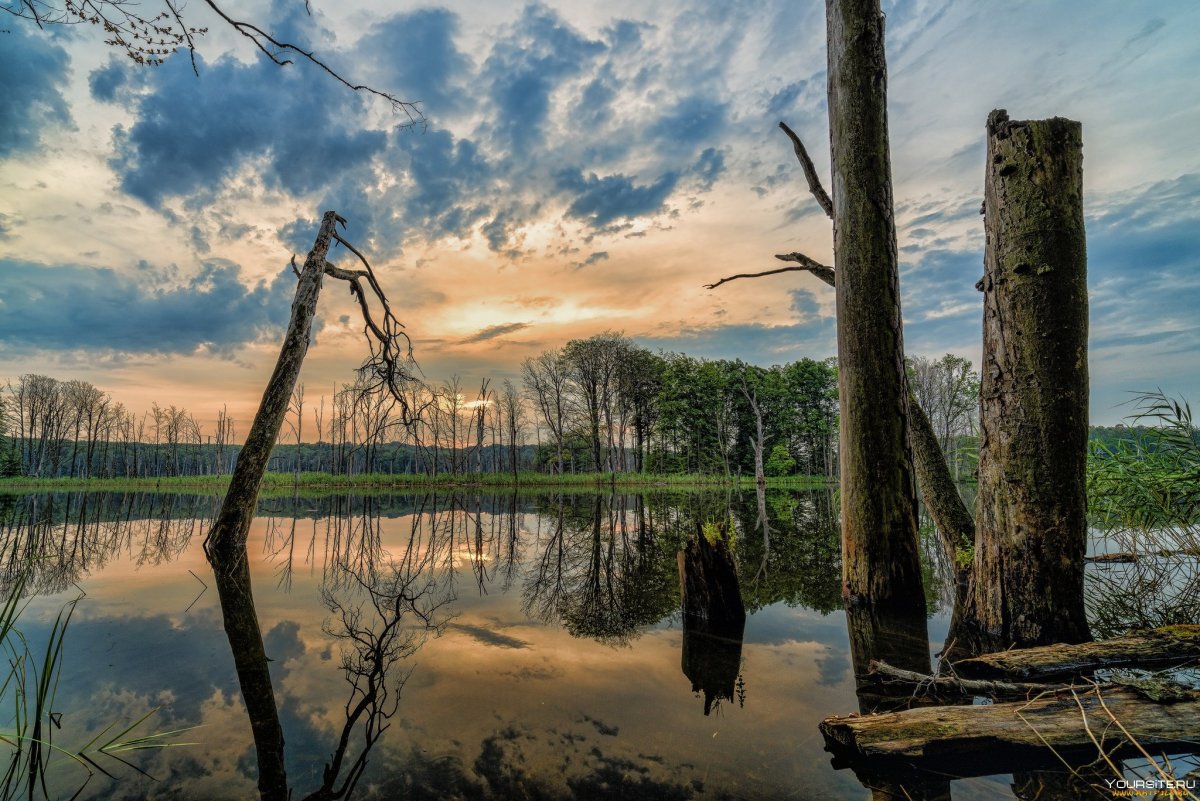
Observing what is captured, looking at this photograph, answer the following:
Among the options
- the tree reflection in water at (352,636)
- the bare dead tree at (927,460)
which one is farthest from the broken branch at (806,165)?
the tree reflection in water at (352,636)

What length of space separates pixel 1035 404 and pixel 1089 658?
1.62 meters

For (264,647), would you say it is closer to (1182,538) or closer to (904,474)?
(904,474)

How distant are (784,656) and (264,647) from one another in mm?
3765

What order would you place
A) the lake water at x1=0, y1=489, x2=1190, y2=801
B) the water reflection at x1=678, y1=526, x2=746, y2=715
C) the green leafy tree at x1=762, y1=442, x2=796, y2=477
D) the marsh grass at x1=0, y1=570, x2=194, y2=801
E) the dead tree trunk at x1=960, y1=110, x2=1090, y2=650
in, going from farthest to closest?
1. the green leafy tree at x1=762, y1=442, x2=796, y2=477
2. the water reflection at x1=678, y1=526, x2=746, y2=715
3. the dead tree trunk at x1=960, y1=110, x2=1090, y2=650
4. the lake water at x1=0, y1=489, x2=1190, y2=801
5. the marsh grass at x1=0, y1=570, x2=194, y2=801

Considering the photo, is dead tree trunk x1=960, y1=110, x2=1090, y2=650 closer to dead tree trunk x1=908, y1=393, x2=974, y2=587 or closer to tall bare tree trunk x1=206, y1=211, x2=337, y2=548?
dead tree trunk x1=908, y1=393, x2=974, y2=587

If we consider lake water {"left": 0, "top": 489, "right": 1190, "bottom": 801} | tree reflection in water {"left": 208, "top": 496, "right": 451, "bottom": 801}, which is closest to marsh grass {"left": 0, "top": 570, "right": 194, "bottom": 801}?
lake water {"left": 0, "top": 489, "right": 1190, "bottom": 801}

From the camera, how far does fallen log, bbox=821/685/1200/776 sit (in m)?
1.89

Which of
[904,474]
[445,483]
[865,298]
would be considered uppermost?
[865,298]

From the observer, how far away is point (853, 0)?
480 centimetres

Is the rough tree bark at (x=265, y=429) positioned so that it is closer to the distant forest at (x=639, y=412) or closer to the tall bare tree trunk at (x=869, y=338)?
the tall bare tree trunk at (x=869, y=338)

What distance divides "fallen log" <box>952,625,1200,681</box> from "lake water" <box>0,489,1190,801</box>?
74 centimetres

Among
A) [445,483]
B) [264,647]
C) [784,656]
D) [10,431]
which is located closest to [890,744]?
[784,656]

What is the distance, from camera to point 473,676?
3.22 meters

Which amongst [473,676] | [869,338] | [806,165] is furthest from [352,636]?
[806,165]
